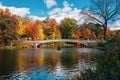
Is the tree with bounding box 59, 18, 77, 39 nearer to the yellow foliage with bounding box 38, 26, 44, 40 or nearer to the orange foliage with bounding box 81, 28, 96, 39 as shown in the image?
the orange foliage with bounding box 81, 28, 96, 39

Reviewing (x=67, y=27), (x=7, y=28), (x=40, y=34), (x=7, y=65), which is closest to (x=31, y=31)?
(x=40, y=34)

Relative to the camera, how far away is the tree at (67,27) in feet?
357

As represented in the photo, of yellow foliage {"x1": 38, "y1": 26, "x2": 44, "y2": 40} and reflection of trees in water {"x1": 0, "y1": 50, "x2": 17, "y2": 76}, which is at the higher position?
yellow foliage {"x1": 38, "y1": 26, "x2": 44, "y2": 40}

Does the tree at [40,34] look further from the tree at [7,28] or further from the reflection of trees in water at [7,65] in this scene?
the reflection of trees in water at [7,65]

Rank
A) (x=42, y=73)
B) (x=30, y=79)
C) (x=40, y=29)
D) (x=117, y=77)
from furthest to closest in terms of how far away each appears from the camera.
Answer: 1. (x=40, y=29)
2. (x=42, y=73)
3. (x=30, y=79)
4. (x=117, y=77)

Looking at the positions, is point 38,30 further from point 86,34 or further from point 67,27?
point 86,34

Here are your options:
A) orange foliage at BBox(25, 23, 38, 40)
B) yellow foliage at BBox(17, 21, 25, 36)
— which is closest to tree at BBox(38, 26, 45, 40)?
orange foliage at BBox(25, 23, 38, 40)

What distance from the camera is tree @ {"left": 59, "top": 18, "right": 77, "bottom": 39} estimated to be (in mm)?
108688

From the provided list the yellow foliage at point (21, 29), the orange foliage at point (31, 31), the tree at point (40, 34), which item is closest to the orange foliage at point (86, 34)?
the tree at point (40, 34)

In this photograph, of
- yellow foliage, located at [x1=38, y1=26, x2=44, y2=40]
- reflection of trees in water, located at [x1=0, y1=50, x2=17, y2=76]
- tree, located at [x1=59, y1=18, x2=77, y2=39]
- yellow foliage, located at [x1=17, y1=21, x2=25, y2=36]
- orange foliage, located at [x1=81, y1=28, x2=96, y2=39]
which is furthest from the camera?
tree, located at [x1=59, y1=18, x2=77, y2=39]

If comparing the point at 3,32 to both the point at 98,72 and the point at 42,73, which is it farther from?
the point at 98,72

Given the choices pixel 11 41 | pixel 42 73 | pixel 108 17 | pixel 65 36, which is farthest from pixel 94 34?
pixel 42 73

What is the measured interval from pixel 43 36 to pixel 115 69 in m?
88.0

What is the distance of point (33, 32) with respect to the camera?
302 feet
